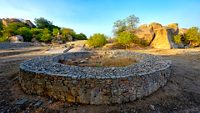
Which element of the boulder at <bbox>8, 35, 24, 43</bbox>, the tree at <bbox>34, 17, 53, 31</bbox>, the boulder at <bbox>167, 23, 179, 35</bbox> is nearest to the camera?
the boulder at <bbox>167, 23, 179, 35</bbox>

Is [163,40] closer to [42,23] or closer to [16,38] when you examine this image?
[16,38]

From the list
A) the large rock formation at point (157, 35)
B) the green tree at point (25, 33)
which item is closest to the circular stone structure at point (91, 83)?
the large rock formation at point (157, 35)

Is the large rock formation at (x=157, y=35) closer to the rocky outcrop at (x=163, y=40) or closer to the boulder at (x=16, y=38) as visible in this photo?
the rocky outcrop at (x=163, y=40)

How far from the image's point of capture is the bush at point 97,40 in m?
30.8

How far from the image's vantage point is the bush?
30.8 meters

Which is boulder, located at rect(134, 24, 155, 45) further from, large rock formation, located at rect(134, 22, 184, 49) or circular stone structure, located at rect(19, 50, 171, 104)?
circular stone structure, located at rect(19, 50, 171, 104)

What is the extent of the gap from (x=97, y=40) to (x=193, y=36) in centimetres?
1386

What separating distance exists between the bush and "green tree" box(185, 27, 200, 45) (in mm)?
12549

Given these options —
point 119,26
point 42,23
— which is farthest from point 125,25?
point 42,23

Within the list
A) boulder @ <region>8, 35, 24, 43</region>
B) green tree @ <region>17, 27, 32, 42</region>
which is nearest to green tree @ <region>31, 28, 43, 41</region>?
green tree @ <region>17, 27, 32, 42</region>

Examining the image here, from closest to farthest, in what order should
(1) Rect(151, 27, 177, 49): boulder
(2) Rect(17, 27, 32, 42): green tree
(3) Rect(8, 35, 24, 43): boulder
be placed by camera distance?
(1) Rect(151, 27, 177, 49): boulder, (3) Rect(8, 35, 24, 43): boulder, (2) Rect(17, 27, 32, 42): green tree

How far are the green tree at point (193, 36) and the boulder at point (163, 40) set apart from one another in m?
3.28

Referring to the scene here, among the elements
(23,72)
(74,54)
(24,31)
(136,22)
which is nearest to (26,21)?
(24,31)

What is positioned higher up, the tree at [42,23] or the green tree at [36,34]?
the tree at [42,23]
